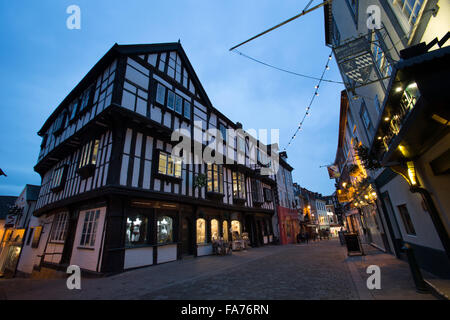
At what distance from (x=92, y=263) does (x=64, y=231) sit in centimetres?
500

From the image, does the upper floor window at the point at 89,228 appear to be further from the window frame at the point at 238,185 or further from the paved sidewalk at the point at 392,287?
the paved sidewalk at the point at 392,287

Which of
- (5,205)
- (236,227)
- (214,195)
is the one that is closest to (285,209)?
(236,227)

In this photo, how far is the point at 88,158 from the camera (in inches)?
420

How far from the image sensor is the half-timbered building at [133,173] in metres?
8.73

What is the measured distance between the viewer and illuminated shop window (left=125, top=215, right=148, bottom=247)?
352 inches

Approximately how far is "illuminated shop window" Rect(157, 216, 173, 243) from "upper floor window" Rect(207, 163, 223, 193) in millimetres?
3650

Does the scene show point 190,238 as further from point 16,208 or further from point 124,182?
point 16,208

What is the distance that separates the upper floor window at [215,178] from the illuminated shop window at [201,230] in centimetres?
225

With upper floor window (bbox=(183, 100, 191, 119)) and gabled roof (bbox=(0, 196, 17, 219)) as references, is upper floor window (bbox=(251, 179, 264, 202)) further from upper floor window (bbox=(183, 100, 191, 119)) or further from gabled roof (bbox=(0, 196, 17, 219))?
gabled roof (bbox=(0, 196, 17, 219))

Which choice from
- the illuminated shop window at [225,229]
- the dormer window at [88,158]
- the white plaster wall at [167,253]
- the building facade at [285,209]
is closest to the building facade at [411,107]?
the white plaster wall at [167,253]

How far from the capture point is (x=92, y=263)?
27.1ft

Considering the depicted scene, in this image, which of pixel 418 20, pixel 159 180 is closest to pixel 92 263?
pixel 159 180

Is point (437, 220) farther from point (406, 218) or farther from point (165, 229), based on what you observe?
point (165, 229)

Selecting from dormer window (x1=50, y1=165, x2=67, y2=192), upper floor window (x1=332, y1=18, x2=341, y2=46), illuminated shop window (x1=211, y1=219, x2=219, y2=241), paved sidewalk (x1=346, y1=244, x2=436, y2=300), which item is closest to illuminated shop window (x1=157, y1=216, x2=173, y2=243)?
illuminated shop window (x1=211, y1=219, x2=219, y2=241)
